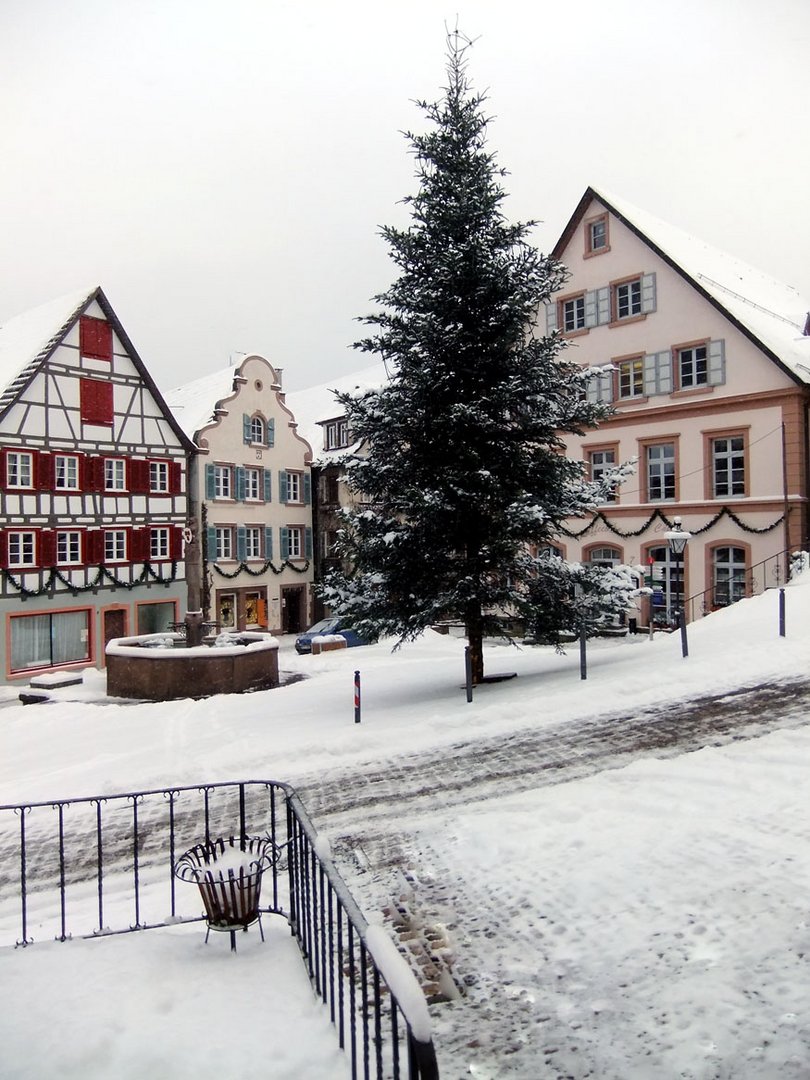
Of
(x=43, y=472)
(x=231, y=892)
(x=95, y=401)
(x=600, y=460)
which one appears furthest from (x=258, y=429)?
(x=231, y=892)

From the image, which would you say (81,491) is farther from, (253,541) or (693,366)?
(693,366)

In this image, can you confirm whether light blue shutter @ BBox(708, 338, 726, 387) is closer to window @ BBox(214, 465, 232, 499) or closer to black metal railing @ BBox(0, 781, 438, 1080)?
black metal railing @ BBox(0, 781, 438, 1080)

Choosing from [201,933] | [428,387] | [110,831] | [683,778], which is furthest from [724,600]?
[201,933]

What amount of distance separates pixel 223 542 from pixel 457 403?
23.9 m

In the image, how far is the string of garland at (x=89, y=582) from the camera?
1089 inches

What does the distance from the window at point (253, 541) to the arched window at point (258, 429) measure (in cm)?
421

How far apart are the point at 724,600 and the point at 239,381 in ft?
77.1

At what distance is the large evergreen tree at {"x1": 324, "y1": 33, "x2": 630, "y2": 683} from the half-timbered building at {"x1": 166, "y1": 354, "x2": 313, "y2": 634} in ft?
Result: 69.0

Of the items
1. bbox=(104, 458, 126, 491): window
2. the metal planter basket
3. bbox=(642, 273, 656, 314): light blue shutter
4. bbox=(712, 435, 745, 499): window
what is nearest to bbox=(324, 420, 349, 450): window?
bbox=(104, 458, 126, 491): window

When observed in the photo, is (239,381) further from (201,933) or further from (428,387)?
(201,933)

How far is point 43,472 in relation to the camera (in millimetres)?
28641

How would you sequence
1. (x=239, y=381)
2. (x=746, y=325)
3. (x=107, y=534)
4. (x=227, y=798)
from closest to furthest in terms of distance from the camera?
(x=227, y=798)
(x=746, y=325)
(x=107, y=534)
(x=239, y=381)

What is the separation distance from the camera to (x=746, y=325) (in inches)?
973

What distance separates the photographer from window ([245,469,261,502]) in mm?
37594
